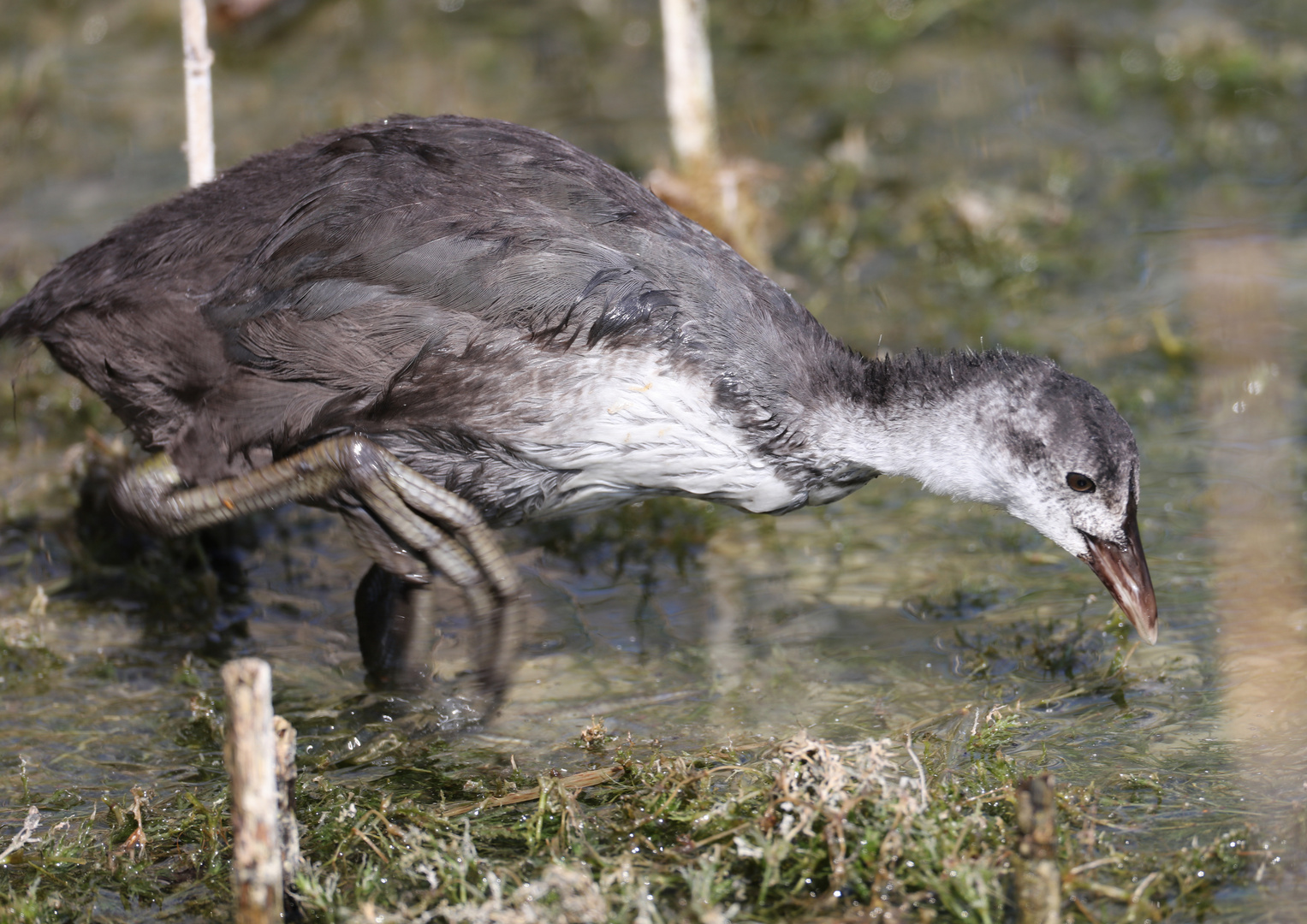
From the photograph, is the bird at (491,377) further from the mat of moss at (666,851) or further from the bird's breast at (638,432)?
the mat of moss at (666,851)

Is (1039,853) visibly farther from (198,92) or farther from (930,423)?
(198,92)

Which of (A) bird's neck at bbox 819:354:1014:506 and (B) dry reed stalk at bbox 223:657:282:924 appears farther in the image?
(A) bird's neck at bbox 819:354:1014:506

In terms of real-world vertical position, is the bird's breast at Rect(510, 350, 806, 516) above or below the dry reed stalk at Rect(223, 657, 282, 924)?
above

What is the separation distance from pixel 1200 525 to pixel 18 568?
13.2ft

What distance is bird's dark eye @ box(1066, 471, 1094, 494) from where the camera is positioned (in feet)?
13.3

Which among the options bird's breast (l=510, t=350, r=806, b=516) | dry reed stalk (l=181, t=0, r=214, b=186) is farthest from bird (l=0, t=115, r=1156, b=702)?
dry reed stalk (l=181, t=0, r=214, b=186)

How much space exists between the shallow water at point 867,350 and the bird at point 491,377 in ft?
1.37

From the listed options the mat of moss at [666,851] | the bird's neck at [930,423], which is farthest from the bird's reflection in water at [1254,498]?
the bird's neck at [930,423]

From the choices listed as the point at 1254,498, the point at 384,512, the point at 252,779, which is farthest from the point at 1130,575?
the point at 252,779

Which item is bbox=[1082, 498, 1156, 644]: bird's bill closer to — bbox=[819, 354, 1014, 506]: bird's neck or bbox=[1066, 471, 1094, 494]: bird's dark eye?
bbox=[1066, 471, 1094, 494]: bird's dark eye

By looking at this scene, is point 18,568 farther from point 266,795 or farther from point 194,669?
point 266,795

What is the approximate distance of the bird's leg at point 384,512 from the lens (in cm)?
400

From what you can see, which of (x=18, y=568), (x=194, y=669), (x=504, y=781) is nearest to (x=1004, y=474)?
(x=504, y=781)

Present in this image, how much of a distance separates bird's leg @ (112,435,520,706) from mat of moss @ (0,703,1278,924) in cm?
59
